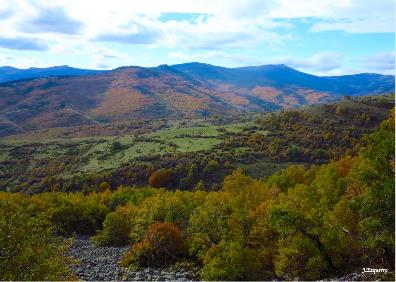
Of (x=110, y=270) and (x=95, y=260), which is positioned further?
(x=95, y=260)

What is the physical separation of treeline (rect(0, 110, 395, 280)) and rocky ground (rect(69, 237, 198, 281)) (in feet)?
11.6

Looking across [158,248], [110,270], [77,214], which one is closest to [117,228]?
[77,214]

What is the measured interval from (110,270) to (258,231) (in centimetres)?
2602

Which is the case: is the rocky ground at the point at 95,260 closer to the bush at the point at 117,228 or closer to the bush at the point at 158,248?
the bush at the point at 117,228

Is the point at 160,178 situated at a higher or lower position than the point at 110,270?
lower

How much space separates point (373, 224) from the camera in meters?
38.6

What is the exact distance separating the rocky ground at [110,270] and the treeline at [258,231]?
3.54 metres

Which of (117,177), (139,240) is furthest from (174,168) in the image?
(139,240)

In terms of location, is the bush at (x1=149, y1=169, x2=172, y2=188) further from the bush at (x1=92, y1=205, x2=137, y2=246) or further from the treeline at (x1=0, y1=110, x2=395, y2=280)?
the bush at (x1=92, y1=205, x2=137, y2=246)

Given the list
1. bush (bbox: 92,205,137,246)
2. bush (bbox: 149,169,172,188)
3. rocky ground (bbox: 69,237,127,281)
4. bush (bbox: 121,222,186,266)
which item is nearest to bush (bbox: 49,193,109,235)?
rocky ground (bbox: 69,237,127,281)

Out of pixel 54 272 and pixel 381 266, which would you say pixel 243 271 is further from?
pixel 54 272

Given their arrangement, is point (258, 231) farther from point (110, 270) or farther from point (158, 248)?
point (110, 270)

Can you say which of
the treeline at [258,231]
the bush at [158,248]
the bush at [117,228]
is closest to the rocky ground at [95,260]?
the bush at [117,228]

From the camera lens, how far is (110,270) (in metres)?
71.3
